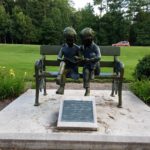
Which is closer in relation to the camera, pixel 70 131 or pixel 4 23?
pixel 70 131

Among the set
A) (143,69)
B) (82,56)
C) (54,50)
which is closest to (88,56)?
(82,56)

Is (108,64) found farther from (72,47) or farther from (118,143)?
(118,143)

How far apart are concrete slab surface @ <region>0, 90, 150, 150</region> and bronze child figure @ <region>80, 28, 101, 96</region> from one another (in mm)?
580

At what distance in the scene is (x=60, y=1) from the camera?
245ft

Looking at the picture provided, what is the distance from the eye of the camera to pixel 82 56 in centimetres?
822

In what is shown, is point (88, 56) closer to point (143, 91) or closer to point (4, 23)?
point (143, 91)

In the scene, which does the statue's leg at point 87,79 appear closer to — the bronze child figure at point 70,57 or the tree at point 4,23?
the bronze child figure at point 70,57

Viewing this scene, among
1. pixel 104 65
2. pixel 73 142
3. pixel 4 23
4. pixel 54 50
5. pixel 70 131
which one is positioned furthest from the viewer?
pixel 4 23

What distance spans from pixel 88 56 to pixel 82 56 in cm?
12

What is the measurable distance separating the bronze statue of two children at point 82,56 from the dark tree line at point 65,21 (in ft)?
174

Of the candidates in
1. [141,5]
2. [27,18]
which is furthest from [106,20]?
[27,18]

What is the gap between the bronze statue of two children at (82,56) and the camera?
804cm

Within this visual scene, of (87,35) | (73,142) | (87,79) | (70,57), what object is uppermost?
(87,35)

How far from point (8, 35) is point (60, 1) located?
1387cm
